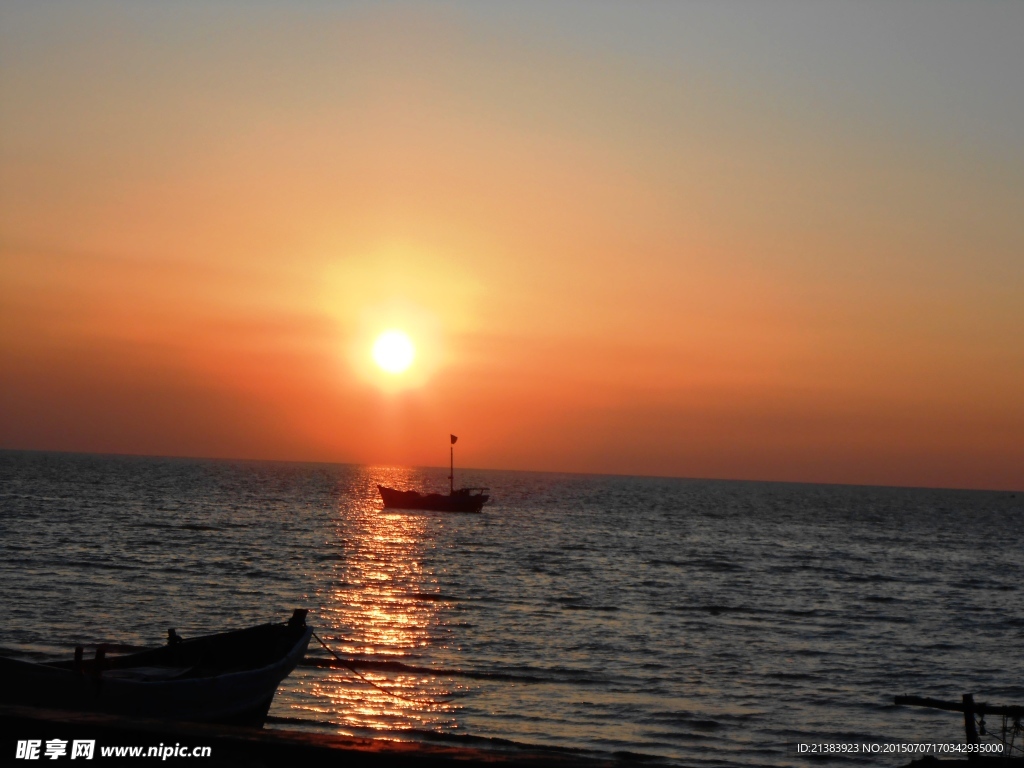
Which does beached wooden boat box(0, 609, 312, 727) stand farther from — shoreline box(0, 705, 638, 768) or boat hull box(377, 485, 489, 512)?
boat hull box(377, 485, 489, 512)

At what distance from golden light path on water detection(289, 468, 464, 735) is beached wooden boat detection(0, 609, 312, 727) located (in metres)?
2.47

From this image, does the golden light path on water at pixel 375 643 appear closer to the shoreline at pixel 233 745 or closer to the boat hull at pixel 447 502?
the shoreline at pixel 233 745

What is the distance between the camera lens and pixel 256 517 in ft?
283

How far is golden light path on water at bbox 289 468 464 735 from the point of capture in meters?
18.4

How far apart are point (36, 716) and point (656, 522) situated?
340ft

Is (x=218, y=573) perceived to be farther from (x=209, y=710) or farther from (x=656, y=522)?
(x=656, y=522)

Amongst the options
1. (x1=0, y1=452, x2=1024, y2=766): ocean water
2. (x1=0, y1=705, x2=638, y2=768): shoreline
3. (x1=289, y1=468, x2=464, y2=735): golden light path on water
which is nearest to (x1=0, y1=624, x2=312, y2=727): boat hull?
(x1=0, y1=452, x2=1024, y2=766): ocean water

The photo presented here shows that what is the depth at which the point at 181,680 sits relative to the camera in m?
12.9

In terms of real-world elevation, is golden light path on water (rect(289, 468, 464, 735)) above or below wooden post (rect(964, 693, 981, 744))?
below

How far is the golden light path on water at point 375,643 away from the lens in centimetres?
1839

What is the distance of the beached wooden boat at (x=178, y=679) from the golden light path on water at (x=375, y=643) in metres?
2.47

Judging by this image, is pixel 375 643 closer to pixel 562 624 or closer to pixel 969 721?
pixel 562 624

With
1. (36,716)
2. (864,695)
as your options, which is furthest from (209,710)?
(864,695)

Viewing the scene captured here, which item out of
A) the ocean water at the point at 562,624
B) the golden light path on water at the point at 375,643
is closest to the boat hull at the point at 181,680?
the ocean water at the point at 562,624
